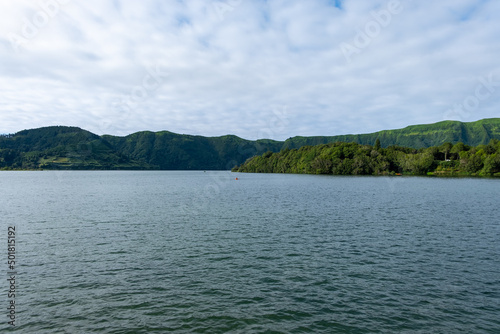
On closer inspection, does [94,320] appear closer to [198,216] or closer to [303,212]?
[198,216]

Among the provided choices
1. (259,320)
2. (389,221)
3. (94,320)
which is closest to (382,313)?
(259,320)

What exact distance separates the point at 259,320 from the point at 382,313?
816cm

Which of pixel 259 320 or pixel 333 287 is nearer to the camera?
pixel 259 320

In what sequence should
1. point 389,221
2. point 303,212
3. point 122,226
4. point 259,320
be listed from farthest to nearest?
1. point 303,212
2. point 389,221
3. point 122,226
4. point 259,320

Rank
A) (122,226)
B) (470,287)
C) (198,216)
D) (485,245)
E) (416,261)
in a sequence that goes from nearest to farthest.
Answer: (470,287), (416,261), (485,245), (122,226), (198,216)

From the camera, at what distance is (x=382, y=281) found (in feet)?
78.5

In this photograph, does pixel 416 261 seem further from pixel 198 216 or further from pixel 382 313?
pixel 198 216

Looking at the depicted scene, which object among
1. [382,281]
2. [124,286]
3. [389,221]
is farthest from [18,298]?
[389,221]

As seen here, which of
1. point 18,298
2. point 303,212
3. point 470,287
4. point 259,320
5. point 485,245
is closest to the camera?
Answer: point 259,320

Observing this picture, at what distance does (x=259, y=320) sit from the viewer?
18047 mm

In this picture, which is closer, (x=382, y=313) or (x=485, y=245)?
(x=382, y=313)

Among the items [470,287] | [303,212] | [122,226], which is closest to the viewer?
[470,287]

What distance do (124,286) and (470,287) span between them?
2762 cm

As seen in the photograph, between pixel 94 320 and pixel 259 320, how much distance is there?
10420 mm
